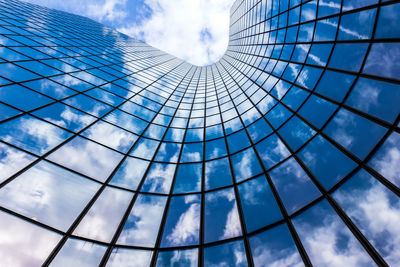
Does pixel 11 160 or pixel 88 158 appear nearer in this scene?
pixel 11 160

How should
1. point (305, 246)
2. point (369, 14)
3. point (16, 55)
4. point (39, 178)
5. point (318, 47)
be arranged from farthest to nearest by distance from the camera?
point (16, 55) → point (318, 47) → point (369, 14) → point (39, 178) → point (305, 246)

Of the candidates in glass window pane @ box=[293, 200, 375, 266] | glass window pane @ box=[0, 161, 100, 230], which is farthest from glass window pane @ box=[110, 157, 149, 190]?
glass window pane @ box=[293, 200, 375, 266]

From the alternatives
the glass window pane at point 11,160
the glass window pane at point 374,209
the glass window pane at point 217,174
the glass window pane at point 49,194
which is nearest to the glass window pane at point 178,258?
the glass window pane at point 217,174

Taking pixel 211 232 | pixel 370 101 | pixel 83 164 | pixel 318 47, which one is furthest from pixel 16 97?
pixel 318 47

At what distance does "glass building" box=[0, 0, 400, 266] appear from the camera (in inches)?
273

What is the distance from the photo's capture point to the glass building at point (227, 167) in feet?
22.8

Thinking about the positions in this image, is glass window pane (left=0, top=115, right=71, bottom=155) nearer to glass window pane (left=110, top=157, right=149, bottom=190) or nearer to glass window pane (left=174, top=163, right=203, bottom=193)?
glass window pane (left=110, top=157, right=149, bottom=190)

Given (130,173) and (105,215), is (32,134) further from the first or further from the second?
(105,215)

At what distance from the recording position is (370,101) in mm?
8430

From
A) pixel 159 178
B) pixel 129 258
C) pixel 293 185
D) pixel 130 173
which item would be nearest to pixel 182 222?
pixel 129 258

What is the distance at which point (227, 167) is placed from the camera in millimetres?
11883

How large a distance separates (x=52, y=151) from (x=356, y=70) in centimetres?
1399

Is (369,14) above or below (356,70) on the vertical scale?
above

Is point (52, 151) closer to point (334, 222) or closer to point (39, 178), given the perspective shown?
point (39, 178)
